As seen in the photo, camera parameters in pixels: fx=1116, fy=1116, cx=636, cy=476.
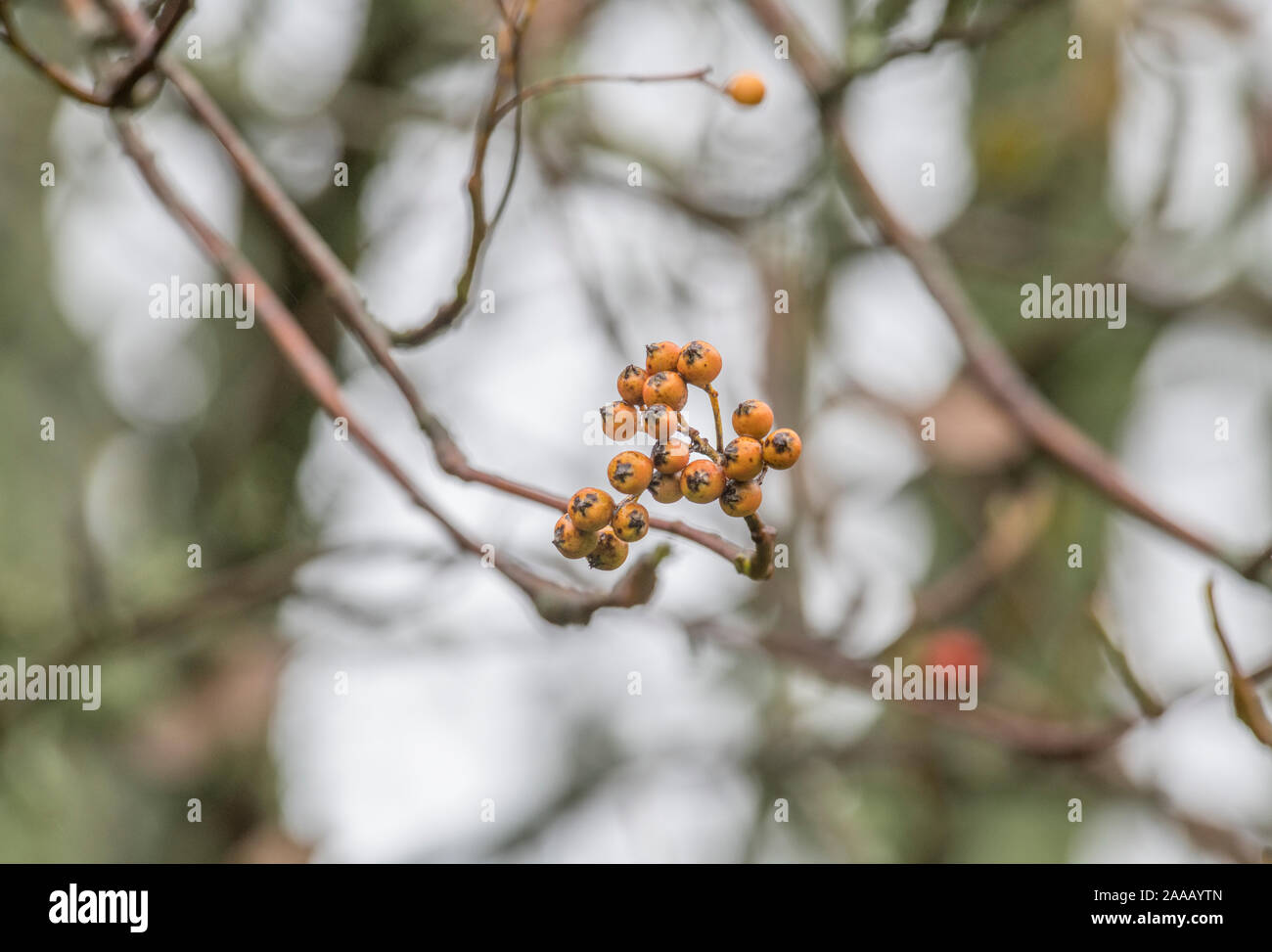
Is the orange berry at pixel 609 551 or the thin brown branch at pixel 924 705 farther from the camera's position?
the thin brown branch at pixel 924 705

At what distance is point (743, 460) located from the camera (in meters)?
0.62

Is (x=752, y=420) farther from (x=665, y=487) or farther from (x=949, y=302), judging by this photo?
(x=949, y=302)

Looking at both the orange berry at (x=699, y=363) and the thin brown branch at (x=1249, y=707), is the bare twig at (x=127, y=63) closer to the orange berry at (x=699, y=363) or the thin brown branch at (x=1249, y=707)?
the orange berry at (x=699, y=363)

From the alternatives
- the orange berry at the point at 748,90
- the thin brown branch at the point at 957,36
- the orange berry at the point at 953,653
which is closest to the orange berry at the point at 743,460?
the orange berry at the point at 748,90

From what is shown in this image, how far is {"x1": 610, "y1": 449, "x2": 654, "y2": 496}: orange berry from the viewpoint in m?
0.63

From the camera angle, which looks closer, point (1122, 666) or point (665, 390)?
point (665, 390)

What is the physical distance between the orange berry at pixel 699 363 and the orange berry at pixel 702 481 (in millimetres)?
57

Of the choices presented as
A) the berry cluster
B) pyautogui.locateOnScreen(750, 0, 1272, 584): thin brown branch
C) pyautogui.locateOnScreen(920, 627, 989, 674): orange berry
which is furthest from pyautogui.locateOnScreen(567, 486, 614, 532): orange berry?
pyautogui.locateOnScreen(920, 627, 989, 674): orange berry

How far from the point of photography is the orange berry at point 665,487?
0.64 meters

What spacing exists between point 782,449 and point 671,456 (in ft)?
0.21

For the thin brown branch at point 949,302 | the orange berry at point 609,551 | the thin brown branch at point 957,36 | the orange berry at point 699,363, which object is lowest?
the orange berry at point 609,551

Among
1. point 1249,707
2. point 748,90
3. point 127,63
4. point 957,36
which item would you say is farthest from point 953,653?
point 127,63

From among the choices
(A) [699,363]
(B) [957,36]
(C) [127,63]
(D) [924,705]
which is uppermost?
(B) [957,36]

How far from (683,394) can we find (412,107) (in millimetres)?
1446
